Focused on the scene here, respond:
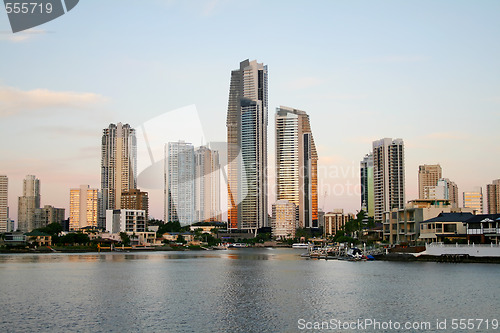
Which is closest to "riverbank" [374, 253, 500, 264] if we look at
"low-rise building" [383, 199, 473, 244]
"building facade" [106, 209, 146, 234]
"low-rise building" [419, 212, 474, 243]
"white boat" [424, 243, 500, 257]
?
"white boat" [424, 243, 500, 257]

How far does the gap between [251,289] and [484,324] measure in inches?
923

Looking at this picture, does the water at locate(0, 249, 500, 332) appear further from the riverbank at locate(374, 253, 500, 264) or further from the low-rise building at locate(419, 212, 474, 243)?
the low-rise building at locate(419, 212, 474, 243)

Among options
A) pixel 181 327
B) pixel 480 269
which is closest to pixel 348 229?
pixel 480 269

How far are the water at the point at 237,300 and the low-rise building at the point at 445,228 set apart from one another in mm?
21499

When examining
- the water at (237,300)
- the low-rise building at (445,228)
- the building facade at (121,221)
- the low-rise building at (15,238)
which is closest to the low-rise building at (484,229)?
the low-rise building at (445,228)

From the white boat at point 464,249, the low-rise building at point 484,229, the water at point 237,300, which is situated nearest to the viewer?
the water at point 237,300

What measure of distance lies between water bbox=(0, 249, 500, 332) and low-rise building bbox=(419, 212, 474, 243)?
21499 mm

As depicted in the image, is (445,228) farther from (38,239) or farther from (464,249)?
(38,239)

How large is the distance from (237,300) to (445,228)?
5496cm

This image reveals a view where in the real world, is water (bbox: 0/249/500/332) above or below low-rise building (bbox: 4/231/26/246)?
above

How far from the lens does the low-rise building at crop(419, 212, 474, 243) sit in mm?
85062

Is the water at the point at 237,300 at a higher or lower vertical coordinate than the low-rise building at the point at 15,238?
higher

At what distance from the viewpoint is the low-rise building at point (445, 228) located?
85.1 metres

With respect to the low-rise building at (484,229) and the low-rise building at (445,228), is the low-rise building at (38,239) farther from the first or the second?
the low-rise building at (484,229)
